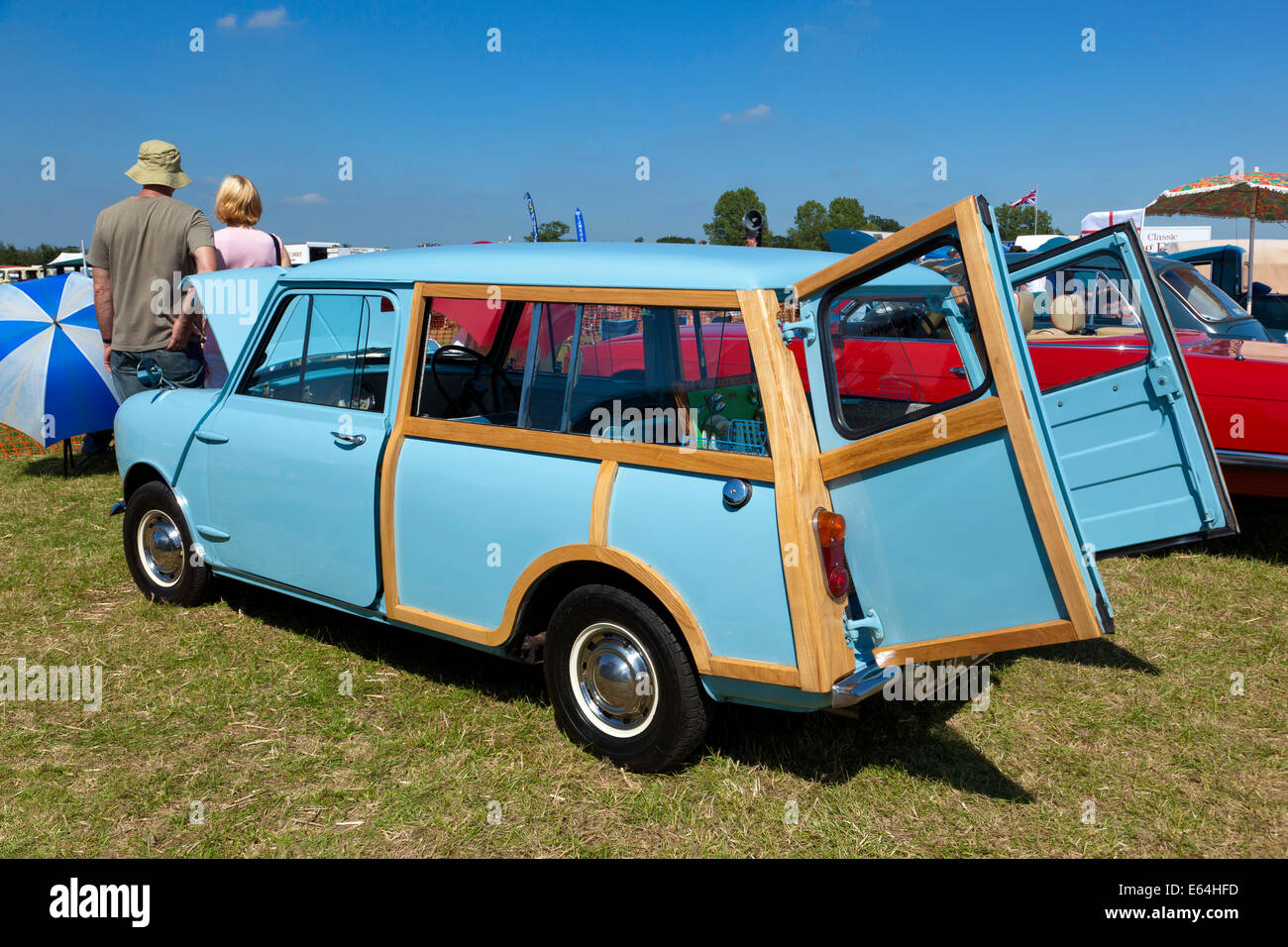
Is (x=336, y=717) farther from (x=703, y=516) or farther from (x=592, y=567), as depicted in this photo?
(x=703, y=516)

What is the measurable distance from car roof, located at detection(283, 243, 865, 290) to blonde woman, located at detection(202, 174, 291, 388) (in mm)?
2278

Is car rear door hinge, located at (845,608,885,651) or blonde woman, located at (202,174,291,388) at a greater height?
blonde woman, located at (202,174,291,388)

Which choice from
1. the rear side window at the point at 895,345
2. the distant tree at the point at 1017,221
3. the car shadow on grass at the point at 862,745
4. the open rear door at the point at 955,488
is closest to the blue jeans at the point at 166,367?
the car shadow on grass at the point at 862,745

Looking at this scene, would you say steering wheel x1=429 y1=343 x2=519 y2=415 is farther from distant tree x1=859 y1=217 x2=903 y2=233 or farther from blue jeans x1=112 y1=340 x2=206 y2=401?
distant tree x1=859 y1=217 x2=903 y2=233

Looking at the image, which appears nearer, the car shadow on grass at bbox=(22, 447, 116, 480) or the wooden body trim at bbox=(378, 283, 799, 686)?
the wooden body trim at bbox=(378, 283, 799, 686)

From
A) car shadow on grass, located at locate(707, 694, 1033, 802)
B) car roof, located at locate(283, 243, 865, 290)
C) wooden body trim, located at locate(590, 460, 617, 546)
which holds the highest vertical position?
car roof, located at locate(283, 243, 865, 290)

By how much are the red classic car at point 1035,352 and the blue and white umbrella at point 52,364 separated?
19.8ft

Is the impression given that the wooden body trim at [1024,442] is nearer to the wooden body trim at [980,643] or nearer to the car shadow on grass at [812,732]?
the wooden body trim at [980,643]

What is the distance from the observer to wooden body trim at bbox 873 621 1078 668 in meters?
2.69

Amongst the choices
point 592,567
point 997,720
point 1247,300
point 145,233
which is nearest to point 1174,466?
point 997,720

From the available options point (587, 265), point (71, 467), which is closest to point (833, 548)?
point (587, 265)

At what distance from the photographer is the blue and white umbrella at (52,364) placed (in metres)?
7.94

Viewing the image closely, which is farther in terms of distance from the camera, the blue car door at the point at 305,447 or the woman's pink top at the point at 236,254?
the woman's pink top at the point at 236,254

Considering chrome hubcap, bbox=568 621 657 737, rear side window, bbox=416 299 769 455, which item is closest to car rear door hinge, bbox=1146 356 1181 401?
rear side window, bbox=416 299 769 455
